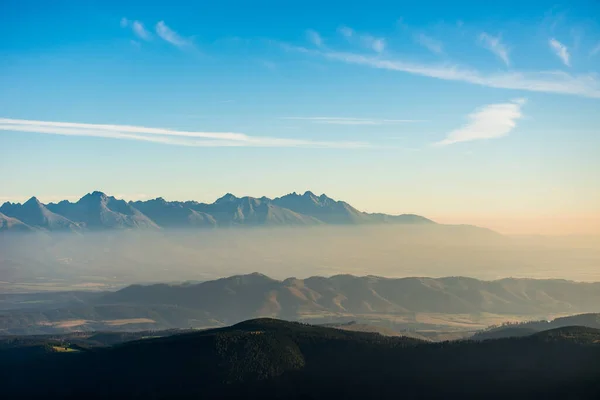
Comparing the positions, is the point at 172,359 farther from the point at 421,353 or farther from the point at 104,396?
the point at 421,353

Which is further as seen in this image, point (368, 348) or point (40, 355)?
point (40, 355)

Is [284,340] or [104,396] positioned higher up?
[284,340]

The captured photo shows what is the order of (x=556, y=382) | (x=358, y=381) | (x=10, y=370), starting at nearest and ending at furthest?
1. (x=556, y=382)
2. (x=358, y=381)
3. (x=10, y=370)

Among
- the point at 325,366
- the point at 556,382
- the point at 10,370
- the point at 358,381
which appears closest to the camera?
the point at 556,382

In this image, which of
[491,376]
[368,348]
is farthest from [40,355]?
[491,376]

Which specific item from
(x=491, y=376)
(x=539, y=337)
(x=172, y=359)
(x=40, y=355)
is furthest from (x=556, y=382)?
(x=40, y=355)

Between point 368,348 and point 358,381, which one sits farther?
point 368,348

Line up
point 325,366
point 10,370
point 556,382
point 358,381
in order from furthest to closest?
point 10,370
point 325,366
point 358,381
point 556,382

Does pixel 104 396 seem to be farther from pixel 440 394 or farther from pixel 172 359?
pixel 440 394

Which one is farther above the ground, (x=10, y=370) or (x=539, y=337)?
(x=539, y=337)
